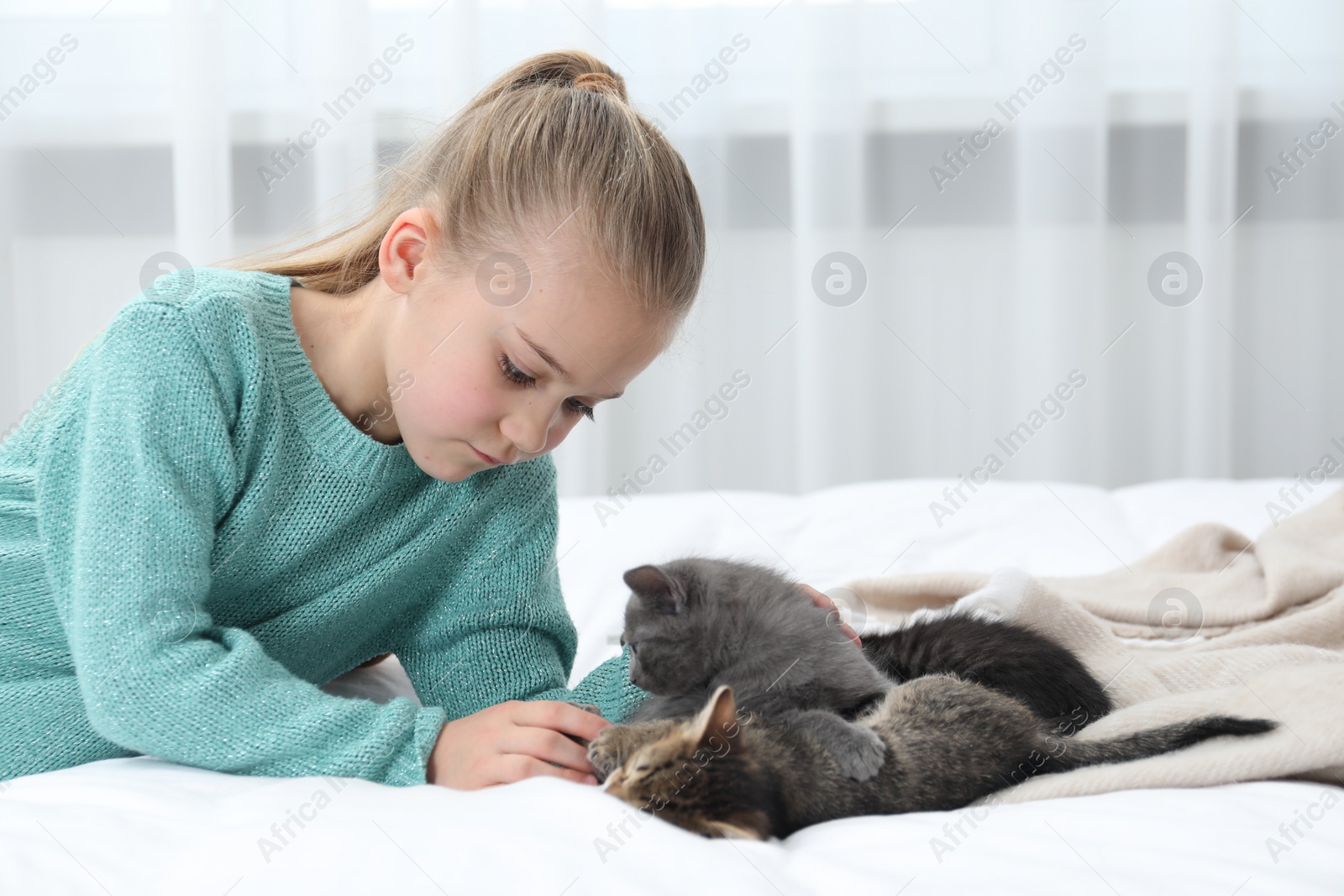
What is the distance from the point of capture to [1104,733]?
1.02 metres

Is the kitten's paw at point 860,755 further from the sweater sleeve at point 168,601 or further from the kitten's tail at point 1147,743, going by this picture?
the sweater sleeve at point 168,601

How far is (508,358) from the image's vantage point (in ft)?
3.43

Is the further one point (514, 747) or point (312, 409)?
point (312, 409)

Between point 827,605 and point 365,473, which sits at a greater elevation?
point 365,473

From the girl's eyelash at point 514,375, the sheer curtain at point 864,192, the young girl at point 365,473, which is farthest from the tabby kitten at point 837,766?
the sheer curtain at point 864,192

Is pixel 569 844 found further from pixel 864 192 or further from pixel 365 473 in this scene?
pixel 864 192

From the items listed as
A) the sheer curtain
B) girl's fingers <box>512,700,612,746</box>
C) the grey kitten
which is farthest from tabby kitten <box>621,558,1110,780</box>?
the sheer curtain

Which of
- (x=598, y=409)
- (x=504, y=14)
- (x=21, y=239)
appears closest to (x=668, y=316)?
(x=598, y=409)

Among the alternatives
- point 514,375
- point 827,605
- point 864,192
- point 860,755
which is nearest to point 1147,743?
point 860,755

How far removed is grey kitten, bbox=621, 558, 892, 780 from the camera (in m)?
1.03

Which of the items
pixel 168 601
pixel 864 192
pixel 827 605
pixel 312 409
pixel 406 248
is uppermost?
pixel 864 192

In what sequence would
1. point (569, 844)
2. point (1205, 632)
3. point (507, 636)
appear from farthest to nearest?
point (1205, 632), point (507, 636), point (569, 844)

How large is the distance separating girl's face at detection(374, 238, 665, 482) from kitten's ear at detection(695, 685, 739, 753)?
0.36 m

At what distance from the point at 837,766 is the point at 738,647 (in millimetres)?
234
